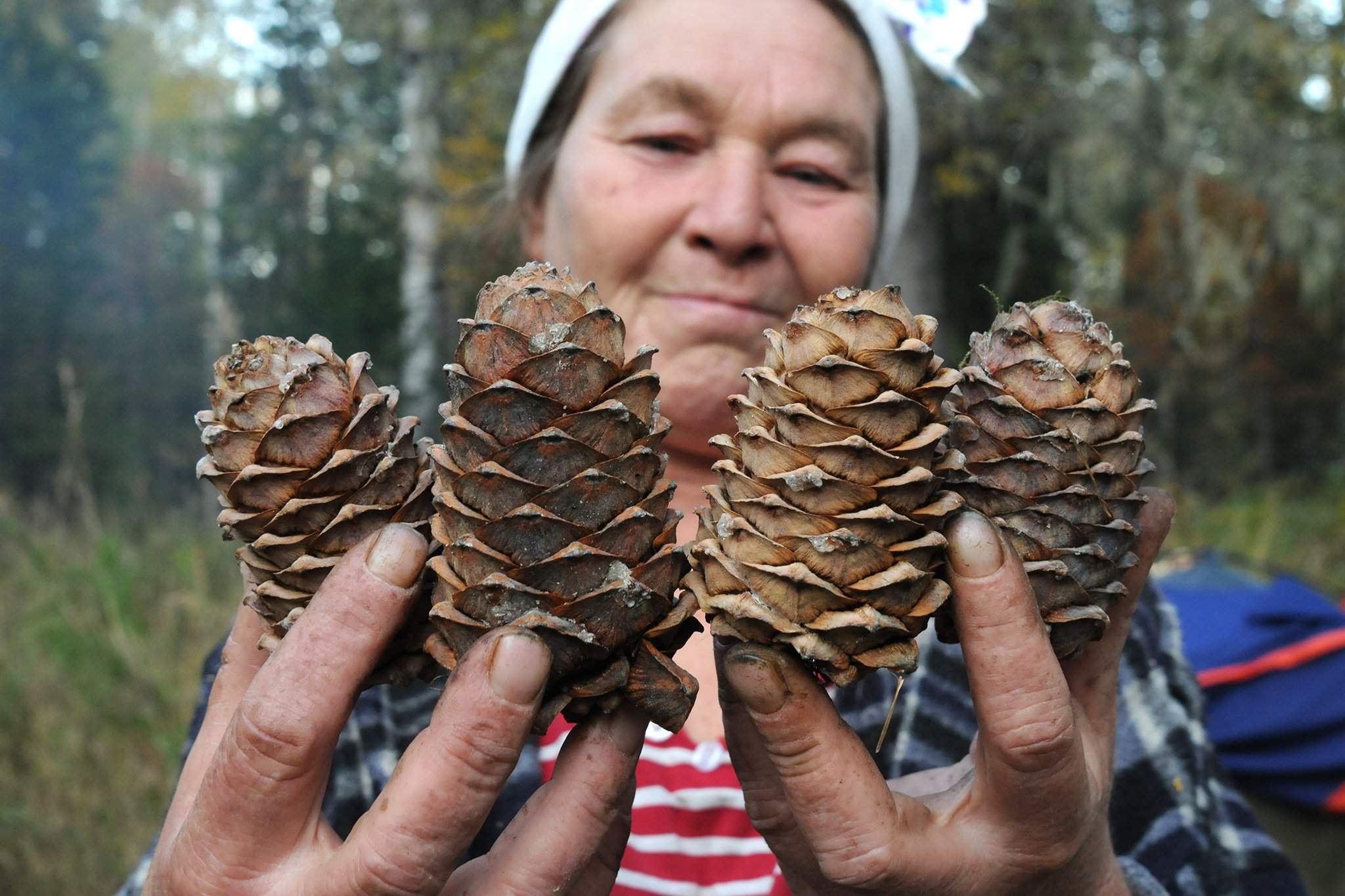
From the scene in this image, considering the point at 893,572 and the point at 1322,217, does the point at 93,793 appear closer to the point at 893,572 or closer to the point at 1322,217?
the point at 893,572

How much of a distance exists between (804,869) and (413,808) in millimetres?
646

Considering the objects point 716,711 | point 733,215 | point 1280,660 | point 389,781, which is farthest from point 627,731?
point 1280,660

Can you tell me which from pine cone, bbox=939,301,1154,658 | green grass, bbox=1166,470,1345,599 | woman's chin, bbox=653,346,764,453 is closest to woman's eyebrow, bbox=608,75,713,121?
woman's chin, bbox=653,346,764,453

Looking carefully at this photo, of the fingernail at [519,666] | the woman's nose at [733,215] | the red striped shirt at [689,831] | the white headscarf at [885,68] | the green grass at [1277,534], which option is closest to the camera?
the fingernail at [519,666]

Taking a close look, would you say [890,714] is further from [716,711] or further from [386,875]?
[716,711]

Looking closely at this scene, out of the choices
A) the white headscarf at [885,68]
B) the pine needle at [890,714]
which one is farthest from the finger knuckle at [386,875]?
the white headscarf at [885,68]

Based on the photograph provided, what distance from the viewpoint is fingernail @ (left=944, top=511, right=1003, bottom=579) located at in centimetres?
128

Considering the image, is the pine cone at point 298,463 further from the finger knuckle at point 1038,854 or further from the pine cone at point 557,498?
the finger knuckle at point 1038,854

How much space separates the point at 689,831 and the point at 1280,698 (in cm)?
216

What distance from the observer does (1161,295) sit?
15.5m

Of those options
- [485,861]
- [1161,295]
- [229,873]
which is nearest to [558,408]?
[485,861]

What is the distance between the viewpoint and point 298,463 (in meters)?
1.31

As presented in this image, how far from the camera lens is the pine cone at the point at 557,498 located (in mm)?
1223

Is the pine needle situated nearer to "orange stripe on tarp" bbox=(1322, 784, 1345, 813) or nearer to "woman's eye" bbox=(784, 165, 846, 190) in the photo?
"woman's eye" bbox=(784, 165, 846, 190)
